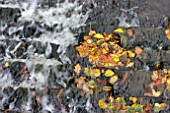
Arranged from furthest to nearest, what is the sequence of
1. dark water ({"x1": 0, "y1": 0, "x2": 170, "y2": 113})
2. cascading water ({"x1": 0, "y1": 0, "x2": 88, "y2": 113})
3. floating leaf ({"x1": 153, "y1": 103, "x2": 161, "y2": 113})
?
cascading water ({"x1": 0, "y1": 0, "x2": 88, "y2": 113}) < dark water ({"x1": 0, "y1": 0, "x2": 170, "y2": 113}) < floating leaf ({"x1": 153, "y1": 103, "x2": 161, "y2": 113})

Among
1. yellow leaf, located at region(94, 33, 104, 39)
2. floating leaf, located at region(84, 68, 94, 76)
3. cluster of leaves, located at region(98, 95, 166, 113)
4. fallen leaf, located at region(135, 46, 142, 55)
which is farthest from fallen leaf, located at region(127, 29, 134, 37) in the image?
cluster of leaves, located at region(98, 95, 166, 113)

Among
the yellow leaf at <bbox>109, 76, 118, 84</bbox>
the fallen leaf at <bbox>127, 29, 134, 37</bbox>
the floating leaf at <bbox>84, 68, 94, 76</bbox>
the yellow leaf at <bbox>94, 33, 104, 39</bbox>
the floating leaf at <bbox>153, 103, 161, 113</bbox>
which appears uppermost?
the fallen leaf at <bbox>127, 29, 134, 37</bbox>

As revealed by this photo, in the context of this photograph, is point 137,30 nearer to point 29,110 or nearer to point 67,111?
point 67,111

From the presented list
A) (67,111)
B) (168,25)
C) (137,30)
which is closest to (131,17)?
(137,30)

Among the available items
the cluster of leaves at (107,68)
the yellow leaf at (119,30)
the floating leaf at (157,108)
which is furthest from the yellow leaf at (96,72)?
the floating leaf at (157,108)

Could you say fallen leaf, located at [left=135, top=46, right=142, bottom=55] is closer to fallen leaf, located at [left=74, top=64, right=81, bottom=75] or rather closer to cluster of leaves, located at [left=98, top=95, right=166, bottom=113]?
cluster of leaves, located at [left=98, top=95, right=166, bottom=113]

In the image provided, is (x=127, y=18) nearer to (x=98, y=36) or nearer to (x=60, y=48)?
(x=98, y=36)
